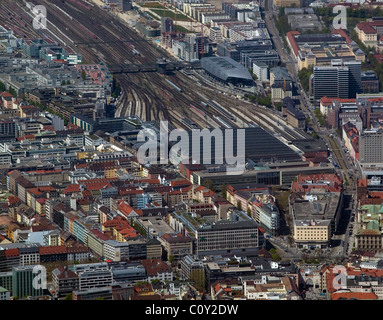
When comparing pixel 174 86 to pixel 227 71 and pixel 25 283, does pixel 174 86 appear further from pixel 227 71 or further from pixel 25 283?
pixel 25 283

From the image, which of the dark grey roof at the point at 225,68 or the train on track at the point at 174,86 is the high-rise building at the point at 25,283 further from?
the dark grey roof at the point at 225,68

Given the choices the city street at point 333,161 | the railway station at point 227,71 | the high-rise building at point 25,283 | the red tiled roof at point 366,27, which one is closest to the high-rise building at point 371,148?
the city street at point 333,161

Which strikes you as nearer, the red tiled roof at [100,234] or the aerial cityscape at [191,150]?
the aerial cityscape at [191,150]

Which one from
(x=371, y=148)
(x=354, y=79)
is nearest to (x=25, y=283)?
(x=371, y=148)

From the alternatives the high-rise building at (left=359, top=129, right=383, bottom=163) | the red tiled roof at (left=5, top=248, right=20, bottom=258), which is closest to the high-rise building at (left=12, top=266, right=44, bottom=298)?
the red tiled roof at (left=5, top=248, right=20, bottom=258)

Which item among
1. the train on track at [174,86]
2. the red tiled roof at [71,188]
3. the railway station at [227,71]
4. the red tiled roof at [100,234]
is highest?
the railway station at [227,71]
